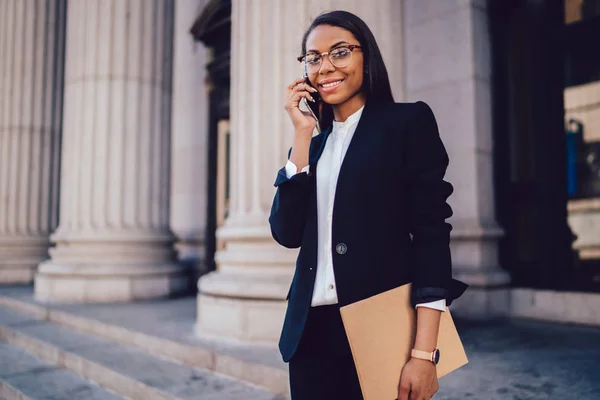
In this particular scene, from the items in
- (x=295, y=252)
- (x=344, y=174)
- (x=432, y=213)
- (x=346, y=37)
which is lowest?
(x=295, y=252)

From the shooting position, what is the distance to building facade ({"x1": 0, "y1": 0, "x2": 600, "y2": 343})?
16.2 ft

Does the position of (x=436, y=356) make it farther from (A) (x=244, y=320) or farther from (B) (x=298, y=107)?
(A) (x=244, y=320)

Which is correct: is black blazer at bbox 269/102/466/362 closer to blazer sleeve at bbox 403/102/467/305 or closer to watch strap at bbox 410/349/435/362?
blazer sleeve at bbox 403/102/467/305

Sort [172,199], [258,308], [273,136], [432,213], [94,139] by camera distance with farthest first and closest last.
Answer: [172,199] → [94,139] → [273,136] → [258,308] → [432,213]

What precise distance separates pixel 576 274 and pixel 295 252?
126 inches

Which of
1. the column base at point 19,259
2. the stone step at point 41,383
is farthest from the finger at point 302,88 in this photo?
the column base at point 19,259

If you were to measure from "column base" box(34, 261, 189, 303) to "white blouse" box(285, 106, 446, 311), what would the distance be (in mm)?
6453

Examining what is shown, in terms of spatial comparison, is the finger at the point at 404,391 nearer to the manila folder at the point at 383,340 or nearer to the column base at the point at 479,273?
the manila folder at the point at 383,340

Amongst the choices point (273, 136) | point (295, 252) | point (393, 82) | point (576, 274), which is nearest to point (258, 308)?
point (295, 252)

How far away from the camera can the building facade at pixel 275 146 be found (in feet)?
16.2

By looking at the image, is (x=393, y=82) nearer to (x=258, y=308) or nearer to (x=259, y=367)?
(x=258, y=308)

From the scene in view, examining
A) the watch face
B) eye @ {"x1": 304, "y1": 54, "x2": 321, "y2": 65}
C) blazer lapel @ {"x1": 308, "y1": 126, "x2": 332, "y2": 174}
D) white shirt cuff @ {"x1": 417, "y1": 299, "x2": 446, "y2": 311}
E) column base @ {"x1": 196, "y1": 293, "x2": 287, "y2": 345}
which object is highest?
eye @ {"x1": 304, "y1": 54, "x2": 321, "y2": 65}

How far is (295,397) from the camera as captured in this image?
1723 mm

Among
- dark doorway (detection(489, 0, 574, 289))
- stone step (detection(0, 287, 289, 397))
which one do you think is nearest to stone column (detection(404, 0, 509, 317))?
dark doorway (detection(489, 0, 574, 289))
